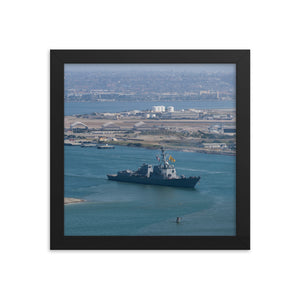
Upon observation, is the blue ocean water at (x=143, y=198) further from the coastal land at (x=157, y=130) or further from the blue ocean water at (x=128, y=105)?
the blue ocean water at (x=128, y=105)

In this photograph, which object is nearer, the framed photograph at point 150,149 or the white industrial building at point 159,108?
the framed photograph at point 150,149

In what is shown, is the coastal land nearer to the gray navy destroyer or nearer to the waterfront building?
the waterfront building

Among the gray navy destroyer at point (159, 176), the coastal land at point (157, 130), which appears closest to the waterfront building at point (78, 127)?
the coastal land at point (157, 130)

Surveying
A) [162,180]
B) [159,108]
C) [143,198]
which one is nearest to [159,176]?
[162,180]

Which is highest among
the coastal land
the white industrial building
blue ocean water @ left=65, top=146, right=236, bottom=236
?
the white industrial building

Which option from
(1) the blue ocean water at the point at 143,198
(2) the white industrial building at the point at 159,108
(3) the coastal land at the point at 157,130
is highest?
(2) the white industrial building at the point at 159,108

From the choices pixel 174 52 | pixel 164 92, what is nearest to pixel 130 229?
pixel 164 92

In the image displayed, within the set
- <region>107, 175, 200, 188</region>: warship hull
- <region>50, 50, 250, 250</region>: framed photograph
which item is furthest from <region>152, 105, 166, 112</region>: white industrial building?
<region>107, 175, 200, 188</region>: warship hull

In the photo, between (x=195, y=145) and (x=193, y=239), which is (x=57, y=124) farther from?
(x=193, y=239)
